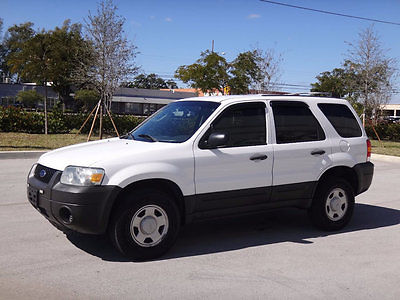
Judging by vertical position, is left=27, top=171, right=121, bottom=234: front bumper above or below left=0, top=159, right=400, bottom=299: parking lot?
above

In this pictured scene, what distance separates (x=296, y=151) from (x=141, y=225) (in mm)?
2252

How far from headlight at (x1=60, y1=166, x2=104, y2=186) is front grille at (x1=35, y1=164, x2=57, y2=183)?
0.86 ft

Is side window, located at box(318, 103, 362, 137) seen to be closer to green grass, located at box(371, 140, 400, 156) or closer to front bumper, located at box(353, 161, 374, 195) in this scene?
front bumper, located at box(353, 161, 374, 195)

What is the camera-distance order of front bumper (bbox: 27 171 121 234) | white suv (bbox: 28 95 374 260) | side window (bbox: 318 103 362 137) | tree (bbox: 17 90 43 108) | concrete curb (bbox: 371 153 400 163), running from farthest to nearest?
tree (bbox: 17 90 43 108)
concrete curb (bbox: 371 153 400 163)
side window (bbox: 318 103 362 137)
white suv (bbox: 28 95 374 260)
front bumper (bbox: 27 171 121 234)

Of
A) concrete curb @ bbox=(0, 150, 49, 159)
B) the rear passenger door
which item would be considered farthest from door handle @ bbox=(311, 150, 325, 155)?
concrete curb @ bbox=(0, 150, 49, 159)

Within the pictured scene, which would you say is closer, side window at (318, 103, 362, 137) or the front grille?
the front grille

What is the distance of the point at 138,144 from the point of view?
5.45 metres

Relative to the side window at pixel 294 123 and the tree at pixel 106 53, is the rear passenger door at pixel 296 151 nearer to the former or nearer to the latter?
the side window at pixel 294 123

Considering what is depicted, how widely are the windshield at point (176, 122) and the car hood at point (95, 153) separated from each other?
0.23 metres

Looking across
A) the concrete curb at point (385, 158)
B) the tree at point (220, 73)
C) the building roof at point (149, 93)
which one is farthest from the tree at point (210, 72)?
the building roof at point (149, 93)

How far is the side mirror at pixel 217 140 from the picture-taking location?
5.29 m

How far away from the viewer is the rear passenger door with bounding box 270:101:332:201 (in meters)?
5.94

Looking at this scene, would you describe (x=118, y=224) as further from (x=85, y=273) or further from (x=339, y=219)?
(x=339, y=219)

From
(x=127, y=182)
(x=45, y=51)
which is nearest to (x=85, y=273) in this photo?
(x=127, y=182)
